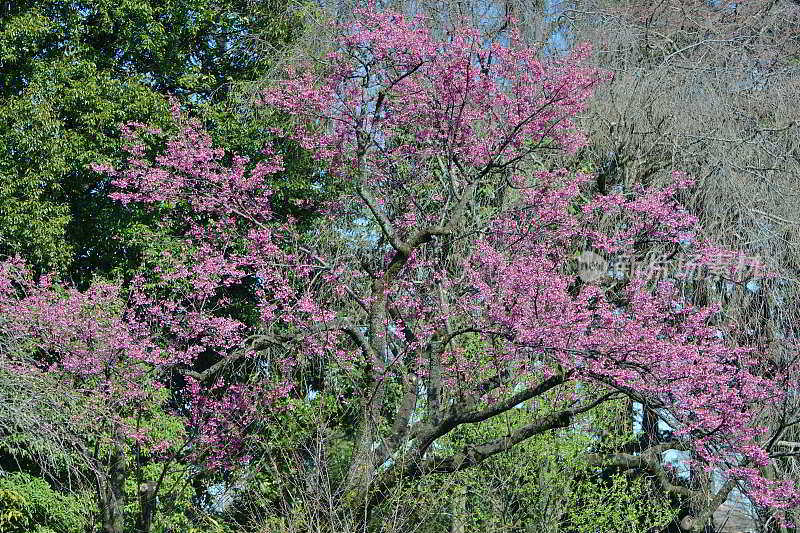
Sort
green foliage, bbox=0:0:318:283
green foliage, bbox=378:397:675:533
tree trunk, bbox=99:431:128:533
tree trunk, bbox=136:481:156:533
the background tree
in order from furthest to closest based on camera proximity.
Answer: green foliage, bbox=0:0:318:283
green foliage, bbox=378:397:675:533
tree trunk, bbox=136:481:156:533
tree trunk, bbox=99:431:128:533
the background tree

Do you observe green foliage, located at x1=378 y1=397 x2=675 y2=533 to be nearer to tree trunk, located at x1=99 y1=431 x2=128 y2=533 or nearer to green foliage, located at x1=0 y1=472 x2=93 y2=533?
tree trunk, located at x1=99 y1=431 x2=128 y2=533

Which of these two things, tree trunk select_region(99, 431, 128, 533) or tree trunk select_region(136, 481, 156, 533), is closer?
tree trunk select_region(99, 431, 128, 533)

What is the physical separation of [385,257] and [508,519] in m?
3.43

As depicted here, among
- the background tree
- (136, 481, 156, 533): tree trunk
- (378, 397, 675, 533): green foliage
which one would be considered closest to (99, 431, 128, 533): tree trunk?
(136, 481, 156, 533): tree trunk

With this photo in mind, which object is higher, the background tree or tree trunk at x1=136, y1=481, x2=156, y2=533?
the background tree

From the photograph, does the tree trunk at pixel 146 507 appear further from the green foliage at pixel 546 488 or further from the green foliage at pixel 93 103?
the green foliage at pixel 93 103

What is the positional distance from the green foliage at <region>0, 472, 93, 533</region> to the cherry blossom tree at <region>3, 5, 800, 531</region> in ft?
5.16

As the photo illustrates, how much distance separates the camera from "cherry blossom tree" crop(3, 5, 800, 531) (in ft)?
28.3

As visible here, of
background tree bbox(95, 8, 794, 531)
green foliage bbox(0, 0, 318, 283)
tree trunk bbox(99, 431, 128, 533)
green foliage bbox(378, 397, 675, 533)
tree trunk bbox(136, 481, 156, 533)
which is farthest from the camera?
green foliage bbox(0, 0, 318, 283)

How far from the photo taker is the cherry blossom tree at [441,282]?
8.63 m

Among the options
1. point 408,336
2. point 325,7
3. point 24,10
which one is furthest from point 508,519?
point 24,10

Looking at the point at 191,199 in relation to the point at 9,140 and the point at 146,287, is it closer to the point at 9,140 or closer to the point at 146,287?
the point at 146,287

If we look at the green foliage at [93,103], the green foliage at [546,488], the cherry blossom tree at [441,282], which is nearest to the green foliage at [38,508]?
the cherry blossom tree at [441,282]

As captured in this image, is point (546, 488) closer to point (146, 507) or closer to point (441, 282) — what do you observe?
point (441, 282)
